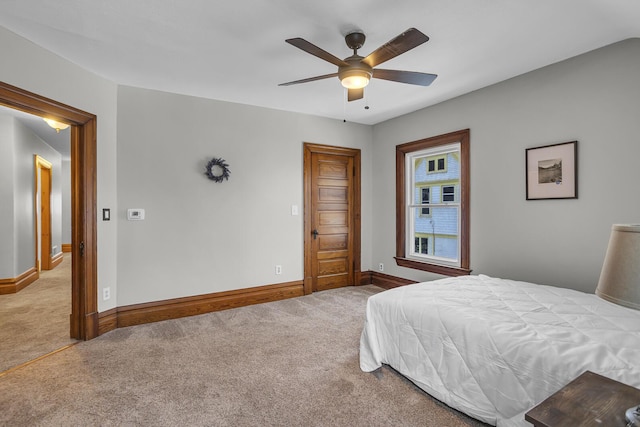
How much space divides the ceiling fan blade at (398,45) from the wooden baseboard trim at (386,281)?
10.2 feet

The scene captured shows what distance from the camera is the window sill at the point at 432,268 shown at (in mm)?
3829

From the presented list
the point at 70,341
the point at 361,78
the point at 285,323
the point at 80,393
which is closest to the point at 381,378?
the point at 285,323

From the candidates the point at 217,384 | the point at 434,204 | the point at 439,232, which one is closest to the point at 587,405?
the point at 217,384

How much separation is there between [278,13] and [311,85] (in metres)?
1.33

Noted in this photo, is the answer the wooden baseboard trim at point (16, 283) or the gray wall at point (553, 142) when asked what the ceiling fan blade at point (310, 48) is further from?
the wooden baseboard trim at point (16, 283)

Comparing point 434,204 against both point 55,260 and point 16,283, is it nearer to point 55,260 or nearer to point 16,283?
point 16,283

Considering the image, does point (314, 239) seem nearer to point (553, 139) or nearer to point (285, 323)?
point (285, 323)

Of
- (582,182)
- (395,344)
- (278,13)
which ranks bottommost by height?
(395,344)

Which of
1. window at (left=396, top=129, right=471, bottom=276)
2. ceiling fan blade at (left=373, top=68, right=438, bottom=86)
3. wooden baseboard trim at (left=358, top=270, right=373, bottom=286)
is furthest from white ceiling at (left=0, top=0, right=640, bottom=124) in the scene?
wooden baseboard trim at (left=358, top=270, right=373, bottom=286)

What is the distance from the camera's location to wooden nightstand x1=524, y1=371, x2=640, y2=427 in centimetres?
96

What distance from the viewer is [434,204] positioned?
4.27 meters

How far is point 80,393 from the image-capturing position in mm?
2205

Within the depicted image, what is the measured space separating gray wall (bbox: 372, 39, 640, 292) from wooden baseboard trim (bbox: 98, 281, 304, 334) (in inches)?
97.4

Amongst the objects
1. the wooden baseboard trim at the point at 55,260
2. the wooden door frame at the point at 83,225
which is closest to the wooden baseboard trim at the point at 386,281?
the wooden door frame at the point at 83,225
